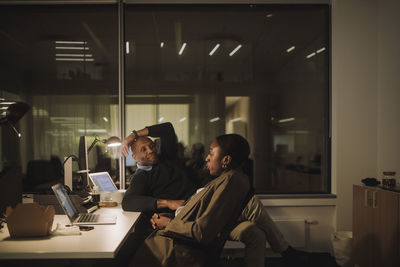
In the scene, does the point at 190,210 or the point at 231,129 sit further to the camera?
the point at 231,129

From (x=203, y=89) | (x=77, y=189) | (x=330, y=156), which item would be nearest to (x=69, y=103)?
(x=77, y=189)

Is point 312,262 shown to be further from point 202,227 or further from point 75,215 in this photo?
point 75,215

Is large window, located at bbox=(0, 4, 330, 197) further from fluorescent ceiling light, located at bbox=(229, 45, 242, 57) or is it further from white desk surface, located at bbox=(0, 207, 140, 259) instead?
white desk surface, located at bbox=(0, 207, 140, 259)

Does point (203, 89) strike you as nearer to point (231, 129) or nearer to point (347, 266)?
point (231, 129)

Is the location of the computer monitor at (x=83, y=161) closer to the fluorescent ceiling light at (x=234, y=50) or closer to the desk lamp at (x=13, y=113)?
the desk lamp at (x=13, y=113)

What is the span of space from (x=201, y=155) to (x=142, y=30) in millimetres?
1723

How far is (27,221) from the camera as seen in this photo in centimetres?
194

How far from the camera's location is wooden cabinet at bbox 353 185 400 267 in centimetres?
283

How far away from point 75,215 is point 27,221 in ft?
1.54

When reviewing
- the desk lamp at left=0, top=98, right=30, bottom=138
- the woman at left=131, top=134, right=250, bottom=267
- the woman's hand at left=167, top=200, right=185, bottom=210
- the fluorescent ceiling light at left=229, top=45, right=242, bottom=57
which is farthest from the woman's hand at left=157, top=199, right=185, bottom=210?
the fluorescent ceiling light at left=229, top=45, right=242, bottom=57

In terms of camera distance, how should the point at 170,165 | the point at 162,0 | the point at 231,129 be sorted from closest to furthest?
the point at 170,165 < the point at 162,0 < the point at 231,129

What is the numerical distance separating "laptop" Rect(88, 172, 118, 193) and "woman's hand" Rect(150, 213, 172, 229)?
0.72 m

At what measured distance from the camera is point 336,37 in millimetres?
3809

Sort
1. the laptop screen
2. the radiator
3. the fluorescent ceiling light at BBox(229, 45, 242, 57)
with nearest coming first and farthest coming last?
the laptop screen, the radiator, the fluorescent ceiling light at BBox(229, 45, 242, 57)
